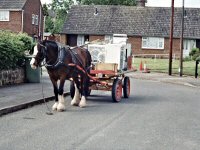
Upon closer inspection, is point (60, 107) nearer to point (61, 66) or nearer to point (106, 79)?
point (61, 66)

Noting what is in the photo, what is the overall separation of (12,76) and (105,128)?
10334mm

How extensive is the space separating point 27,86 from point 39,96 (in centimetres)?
385

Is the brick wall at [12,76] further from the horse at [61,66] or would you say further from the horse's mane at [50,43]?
the horse's mane at [50,43]

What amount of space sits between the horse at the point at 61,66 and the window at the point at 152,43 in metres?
49.6

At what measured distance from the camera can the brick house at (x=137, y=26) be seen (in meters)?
65.4

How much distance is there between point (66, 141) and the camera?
33.3 feet

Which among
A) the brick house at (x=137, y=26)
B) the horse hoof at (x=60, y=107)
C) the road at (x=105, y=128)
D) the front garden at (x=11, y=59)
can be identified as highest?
the brick house at (x=137, y=26)

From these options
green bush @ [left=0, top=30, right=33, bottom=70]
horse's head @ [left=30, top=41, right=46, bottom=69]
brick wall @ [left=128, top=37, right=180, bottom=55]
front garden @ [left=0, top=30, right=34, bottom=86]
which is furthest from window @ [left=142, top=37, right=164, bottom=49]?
horse's head @ [left=30, top=41, right=46, bottom=69]

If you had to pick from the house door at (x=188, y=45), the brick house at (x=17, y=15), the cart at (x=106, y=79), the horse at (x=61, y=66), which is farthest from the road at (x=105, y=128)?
the house door at (x=188, y=45)

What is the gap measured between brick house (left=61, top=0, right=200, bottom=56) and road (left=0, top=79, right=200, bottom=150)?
4888cm

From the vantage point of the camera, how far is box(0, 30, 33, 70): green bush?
2062cm

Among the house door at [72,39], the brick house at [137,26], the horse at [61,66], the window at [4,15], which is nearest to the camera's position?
the horse at [61,66]

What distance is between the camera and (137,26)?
217 ft

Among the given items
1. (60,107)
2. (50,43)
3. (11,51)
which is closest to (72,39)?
(11,51)
